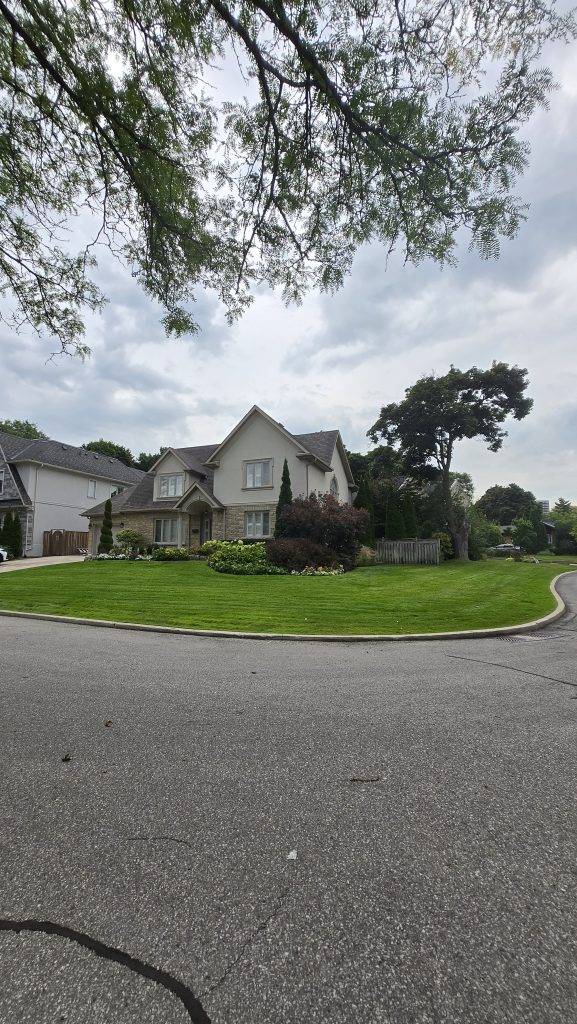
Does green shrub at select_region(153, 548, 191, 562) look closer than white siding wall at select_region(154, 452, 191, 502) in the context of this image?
Yes

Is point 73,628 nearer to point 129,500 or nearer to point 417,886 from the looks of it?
point 417,886

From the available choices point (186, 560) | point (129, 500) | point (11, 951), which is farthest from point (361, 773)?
point (129, 500)

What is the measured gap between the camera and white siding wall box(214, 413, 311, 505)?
2462 centimetres

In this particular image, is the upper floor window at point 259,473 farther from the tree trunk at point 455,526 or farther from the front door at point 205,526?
the tree trunk at point 455,526

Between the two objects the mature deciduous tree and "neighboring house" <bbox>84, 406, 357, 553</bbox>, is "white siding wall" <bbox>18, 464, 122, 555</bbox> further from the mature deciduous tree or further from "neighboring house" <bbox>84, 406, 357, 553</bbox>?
the mature deciduous tree

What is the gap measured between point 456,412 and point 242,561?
18.0 metres

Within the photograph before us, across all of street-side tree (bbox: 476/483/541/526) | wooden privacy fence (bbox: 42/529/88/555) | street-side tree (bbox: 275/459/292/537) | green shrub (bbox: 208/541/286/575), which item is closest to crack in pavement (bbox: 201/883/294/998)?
green shrub (bbox: 208/541/286/575)

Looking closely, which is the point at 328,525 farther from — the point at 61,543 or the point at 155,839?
the point at 61,543

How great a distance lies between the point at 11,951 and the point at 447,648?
21.6 feet

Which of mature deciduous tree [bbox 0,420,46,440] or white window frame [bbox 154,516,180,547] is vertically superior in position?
mature deciduous tree [bbox 0,420,46,440]

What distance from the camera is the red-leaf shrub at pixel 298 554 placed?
1953 centimetres

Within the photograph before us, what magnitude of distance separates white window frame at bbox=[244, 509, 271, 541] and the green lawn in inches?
247

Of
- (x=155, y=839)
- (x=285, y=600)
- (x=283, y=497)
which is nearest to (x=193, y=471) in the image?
(x=283, y=497)

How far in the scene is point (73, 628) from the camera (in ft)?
28.9
